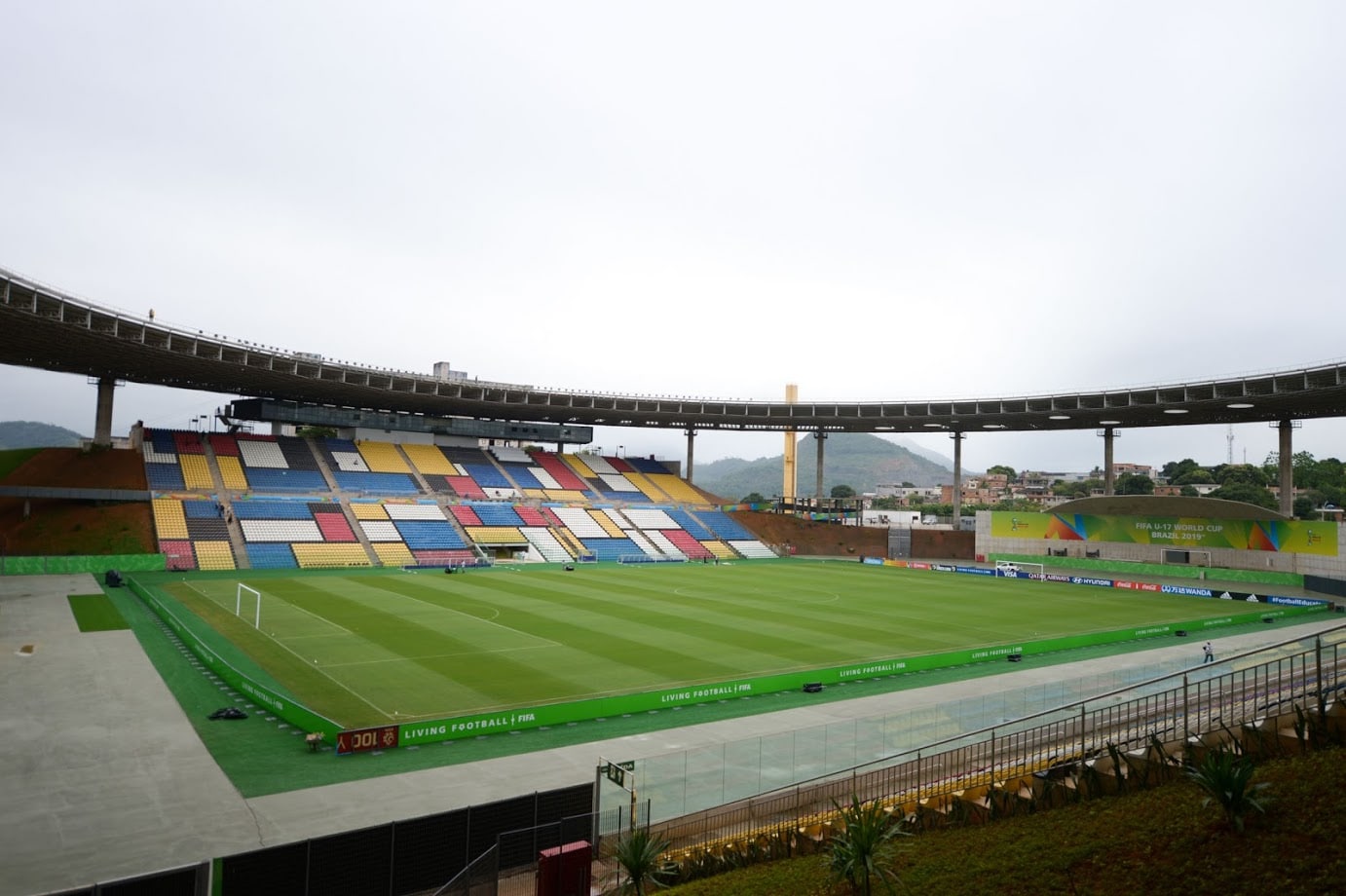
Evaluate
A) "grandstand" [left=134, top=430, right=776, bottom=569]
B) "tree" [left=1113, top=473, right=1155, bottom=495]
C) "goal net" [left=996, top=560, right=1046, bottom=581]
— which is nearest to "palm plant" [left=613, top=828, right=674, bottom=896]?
"grandstand" [left=134, top=430, right=776, bottom=569]

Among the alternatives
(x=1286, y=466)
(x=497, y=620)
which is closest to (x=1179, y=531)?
(x=1286, y=466)

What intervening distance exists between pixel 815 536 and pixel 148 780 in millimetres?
69385

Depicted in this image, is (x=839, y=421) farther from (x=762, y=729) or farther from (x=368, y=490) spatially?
(x=762, y=729)

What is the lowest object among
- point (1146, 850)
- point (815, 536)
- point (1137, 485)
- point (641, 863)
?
point (815, 536)

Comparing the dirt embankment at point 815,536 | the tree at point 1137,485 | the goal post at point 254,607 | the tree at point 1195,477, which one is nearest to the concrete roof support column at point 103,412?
the goal post at point 254,607

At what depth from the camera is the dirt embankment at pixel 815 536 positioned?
77812 mm

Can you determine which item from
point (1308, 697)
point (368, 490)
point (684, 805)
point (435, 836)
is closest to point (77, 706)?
point (435, 836)

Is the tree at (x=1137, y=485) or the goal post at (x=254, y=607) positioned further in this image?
the tree at (x=1137, y=485)

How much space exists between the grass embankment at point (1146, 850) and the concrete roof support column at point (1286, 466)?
6453 centimetres

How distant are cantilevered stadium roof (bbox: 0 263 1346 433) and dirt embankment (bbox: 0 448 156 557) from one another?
6.63m

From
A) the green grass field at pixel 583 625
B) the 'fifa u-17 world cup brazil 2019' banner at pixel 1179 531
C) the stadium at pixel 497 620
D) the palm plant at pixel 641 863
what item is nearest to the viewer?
the palm plant at pixel 641 863

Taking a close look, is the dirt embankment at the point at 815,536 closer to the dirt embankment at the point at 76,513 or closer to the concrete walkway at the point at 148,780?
the dirt embankment at the point at 76,513

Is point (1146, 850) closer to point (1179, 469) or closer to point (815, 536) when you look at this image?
point (815, 536)

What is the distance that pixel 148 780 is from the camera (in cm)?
1502
